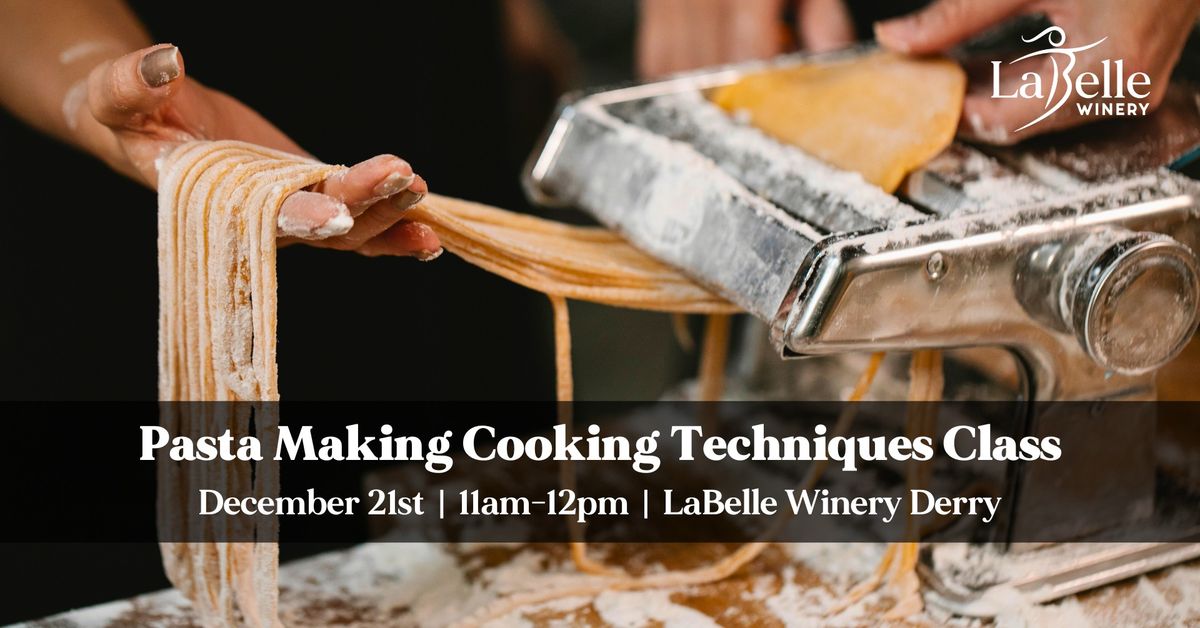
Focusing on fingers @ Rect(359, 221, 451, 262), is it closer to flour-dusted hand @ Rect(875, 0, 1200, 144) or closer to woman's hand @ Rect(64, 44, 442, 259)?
woman's hand @ Rect(64, 44, 442, 259)

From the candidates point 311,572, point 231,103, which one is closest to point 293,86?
point 231,103

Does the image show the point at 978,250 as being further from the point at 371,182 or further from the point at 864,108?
the point at 371,182

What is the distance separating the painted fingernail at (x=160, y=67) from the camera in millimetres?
843

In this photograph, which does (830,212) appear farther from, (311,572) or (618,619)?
(311,572)

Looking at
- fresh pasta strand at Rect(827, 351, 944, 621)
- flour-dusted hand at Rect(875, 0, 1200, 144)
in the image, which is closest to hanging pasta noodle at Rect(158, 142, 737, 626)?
fresh pasta strand at Rect(827, 351, 944, 621)

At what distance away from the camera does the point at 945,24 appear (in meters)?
1.14

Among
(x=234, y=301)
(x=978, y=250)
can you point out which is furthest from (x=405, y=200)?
(x=978, y=250)

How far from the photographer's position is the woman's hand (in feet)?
2.64

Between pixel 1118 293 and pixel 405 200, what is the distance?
22.9 inches

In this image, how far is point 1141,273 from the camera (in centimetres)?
86

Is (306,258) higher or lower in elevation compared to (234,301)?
higher

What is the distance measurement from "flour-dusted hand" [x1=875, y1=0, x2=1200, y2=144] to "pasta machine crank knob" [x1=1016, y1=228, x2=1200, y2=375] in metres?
0.21

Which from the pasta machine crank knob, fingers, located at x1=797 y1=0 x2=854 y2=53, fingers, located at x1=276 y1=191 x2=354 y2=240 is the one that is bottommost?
the pasta machine crank knob

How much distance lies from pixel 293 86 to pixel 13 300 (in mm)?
448
